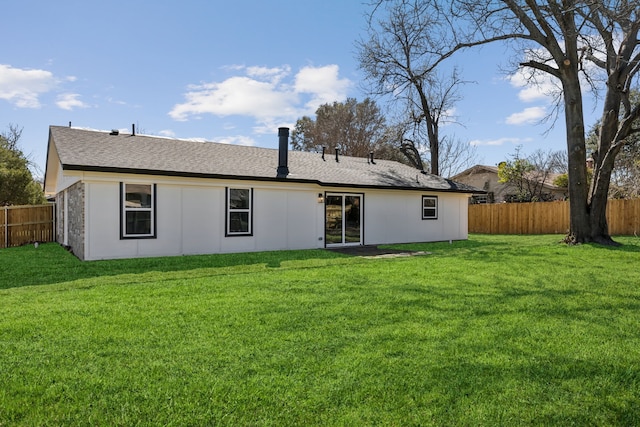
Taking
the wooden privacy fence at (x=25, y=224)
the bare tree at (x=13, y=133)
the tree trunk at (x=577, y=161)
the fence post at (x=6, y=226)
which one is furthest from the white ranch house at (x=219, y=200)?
the bare tree at (x=13, y=133)

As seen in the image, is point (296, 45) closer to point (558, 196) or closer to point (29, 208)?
point (29, 208)

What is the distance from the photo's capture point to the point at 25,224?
1401 cm

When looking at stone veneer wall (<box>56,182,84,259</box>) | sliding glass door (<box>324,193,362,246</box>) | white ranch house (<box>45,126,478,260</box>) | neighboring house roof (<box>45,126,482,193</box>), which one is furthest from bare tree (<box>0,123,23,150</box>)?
sliding glass door (<box>324,193,362,246</box>)

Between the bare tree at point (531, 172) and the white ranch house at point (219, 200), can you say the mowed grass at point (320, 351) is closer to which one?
the white ranch house at point (219, 200)

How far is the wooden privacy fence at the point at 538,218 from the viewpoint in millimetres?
16594

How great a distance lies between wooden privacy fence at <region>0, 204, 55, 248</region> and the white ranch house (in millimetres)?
738

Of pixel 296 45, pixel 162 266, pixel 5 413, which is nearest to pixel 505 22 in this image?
pixel 296 45

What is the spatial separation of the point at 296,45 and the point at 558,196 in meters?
23.7

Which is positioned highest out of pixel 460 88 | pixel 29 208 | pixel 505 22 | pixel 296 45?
pixel 460 88

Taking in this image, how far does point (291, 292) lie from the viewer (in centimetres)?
572

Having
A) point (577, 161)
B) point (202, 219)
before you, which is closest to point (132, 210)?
point (202, 219)

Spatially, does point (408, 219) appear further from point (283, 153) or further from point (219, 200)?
point (219, 200)

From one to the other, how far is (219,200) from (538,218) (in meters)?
15.8

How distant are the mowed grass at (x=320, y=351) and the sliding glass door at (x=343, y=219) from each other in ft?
19.8
